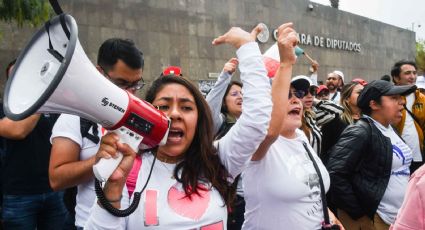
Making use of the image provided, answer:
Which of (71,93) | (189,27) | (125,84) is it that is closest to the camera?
(71,93)

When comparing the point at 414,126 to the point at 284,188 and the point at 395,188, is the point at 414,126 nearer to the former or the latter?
the point at 395,188

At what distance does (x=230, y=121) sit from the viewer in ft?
12.7

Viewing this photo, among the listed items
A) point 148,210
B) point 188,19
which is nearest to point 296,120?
point 148,210

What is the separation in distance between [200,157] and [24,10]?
3417mm

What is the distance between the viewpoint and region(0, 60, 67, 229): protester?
2.89 m

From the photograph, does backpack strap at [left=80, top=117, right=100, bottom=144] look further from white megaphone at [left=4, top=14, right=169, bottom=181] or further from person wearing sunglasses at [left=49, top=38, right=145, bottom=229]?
white megaphone at [left=4, top=14, right=169, bottom=181]

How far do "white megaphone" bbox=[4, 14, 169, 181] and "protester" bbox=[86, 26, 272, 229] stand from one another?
182mm

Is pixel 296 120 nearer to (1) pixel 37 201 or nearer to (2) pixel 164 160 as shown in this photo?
(2) pixel 164 160

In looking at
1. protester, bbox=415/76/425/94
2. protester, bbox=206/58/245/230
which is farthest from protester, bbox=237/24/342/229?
protester, bbox=415/76/425/94

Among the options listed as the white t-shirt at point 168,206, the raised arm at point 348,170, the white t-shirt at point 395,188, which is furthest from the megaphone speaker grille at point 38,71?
the white t-shirt at point 395,188

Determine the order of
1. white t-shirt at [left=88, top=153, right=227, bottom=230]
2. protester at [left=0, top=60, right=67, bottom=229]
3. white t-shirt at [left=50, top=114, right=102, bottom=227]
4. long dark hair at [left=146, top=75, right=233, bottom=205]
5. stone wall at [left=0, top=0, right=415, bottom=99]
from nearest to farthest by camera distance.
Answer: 1. white t-shirt at [left=88, top=153, right=227, bottom=230]
2. long dark hair at [left=146, top=75, right=233, bottom=205]
3. white t-shirt at [left=50, top=114, right=102, bottom=227]
4. protester at [left=0, top=60, right=67, bottom=229]
5. stone wall at [left=0, top=0, right=415, bottom=99]

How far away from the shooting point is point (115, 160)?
141cm

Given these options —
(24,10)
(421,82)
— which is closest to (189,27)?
(24,10)

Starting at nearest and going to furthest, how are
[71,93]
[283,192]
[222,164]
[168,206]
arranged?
[71,93] → [168,206] → [222,164] → [283,192]
